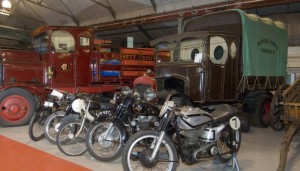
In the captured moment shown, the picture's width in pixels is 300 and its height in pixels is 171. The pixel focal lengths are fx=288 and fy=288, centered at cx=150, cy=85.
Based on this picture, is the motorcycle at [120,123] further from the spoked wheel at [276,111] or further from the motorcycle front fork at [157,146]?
the spoked wheel at [276,111]

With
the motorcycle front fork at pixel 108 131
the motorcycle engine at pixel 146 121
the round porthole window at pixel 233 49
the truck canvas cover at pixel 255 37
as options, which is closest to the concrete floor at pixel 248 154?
the motorcycle front fork at pixel 108 131

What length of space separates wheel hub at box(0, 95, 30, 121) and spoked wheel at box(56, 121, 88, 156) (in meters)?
2.39

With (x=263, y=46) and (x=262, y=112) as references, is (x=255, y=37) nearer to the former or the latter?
(x=263, y=46)

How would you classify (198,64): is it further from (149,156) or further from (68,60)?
(68,60)

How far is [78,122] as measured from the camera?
3969mm

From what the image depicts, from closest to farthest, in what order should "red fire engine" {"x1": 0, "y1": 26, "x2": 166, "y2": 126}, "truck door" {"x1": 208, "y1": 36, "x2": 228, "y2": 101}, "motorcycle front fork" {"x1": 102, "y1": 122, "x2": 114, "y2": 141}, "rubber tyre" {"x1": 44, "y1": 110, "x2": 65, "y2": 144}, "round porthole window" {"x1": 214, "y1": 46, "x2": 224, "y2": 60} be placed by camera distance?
"motorcycle front fork" {"x1": 102, "y1": 122, "x2": 114, "y2": 141} → "rubber tyre" {"x1": 44, "y1": 110, "x2": 65, "y2": 144} → "truck door" {"x1": 208, "y1": 36, "x2": 228, "y2": 101} → "round porthole window" {"x1": 214, "y1": 46, "x2": 224, "y2": 60} → "red fire engine" {"x1": 0, "y1": 26, "x2": 166, "y2": 126}

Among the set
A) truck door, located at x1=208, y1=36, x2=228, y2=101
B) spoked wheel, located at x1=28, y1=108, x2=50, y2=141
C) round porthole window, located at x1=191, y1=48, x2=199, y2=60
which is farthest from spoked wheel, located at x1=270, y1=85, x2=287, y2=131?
spoked wheel, located at x1=28, y1=108, x2=50, y2=141

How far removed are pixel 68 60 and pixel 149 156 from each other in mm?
4202

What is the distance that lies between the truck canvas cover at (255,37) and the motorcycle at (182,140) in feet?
7.67

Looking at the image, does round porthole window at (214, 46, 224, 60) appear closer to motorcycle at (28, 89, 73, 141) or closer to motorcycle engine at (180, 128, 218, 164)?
motorcycle engine at (180, 128, 218, 164)

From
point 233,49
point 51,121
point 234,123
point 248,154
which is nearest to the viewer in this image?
point 234,123

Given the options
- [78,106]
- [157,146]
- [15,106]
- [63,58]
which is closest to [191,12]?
[63,58]

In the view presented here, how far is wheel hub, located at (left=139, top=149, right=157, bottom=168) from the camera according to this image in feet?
9.45

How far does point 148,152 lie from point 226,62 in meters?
3.01
